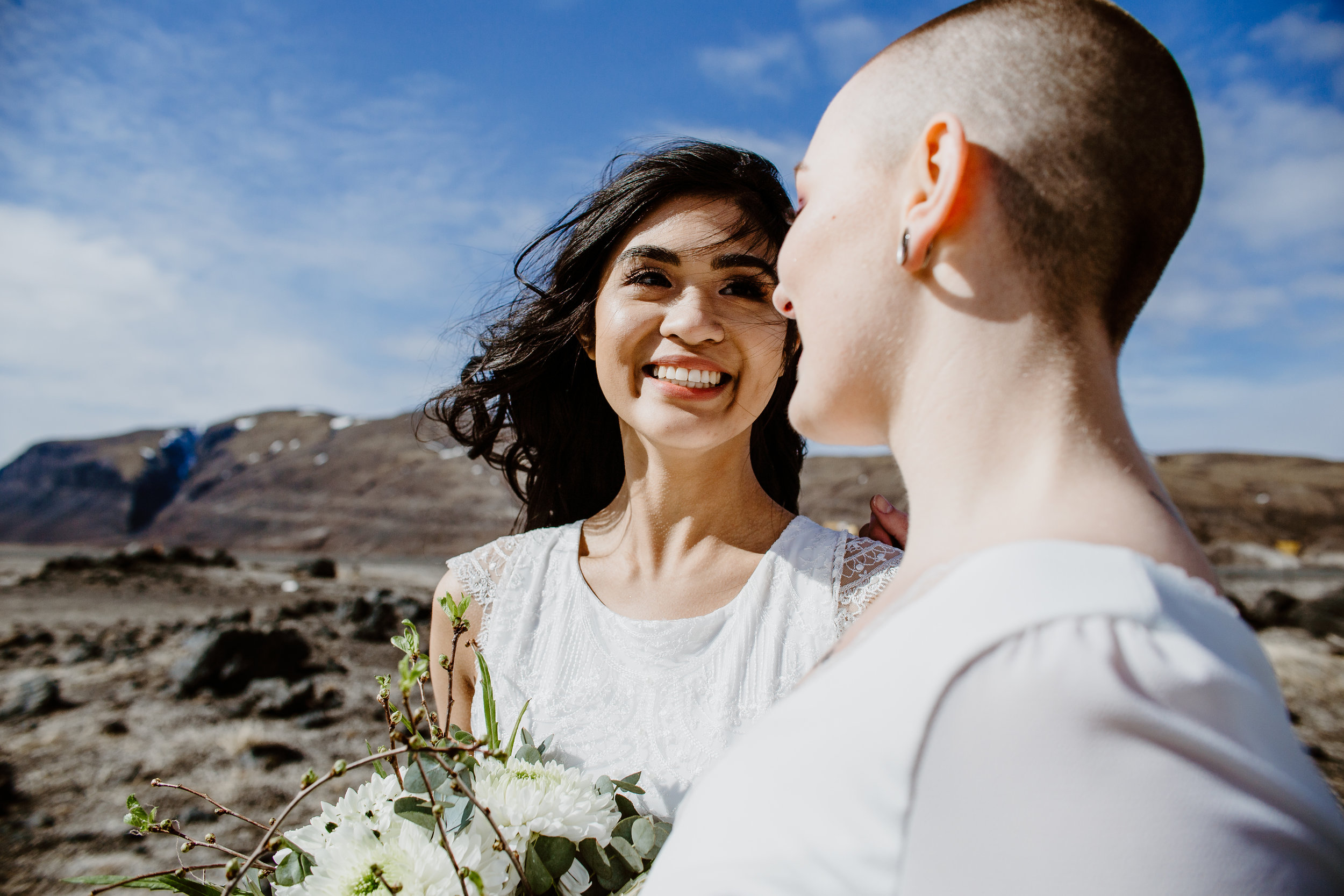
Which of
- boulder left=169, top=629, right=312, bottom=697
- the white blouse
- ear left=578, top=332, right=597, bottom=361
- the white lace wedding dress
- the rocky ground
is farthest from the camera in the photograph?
boulder left=169, top=629, right=312, bottom=697

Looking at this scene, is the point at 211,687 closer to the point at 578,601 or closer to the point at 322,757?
the point at 322,757

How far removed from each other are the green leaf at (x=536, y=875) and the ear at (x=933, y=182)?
3.76ft

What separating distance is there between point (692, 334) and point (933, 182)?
4.84ft

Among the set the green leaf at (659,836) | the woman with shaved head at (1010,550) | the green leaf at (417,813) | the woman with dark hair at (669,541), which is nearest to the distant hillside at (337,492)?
the woman with dark hair at (669,541)

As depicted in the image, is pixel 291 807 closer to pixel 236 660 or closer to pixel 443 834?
pixel 443 834

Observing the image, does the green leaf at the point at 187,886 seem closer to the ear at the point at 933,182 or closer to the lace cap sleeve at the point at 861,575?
the ear at the point at 933,182

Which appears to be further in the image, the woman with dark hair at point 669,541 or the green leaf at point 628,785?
the woman with dark hair at point 669,541

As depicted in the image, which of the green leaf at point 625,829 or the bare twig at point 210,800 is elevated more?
the bare twig at point 210,800

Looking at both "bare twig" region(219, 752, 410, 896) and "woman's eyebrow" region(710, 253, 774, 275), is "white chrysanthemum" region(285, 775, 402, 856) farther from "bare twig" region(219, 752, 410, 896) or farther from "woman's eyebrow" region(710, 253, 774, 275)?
"woman's eyebrow" region(710, 253, 774, 275)

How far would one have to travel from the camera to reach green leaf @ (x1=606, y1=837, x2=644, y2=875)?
1475 mm

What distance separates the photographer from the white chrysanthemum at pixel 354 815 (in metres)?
1.35

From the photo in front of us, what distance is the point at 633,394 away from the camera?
2619 millimetres

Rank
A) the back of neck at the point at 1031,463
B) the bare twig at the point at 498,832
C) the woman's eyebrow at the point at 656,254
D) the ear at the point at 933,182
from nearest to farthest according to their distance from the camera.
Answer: the back of neck at the point at 1031,463
the ear at the point at 933,182
the bare twig at the point at 498,832
the woman's eyebrow at the point at 656,254

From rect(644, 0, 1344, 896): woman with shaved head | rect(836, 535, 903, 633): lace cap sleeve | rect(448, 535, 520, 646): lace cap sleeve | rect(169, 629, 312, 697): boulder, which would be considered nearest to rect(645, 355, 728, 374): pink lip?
rect(836, 535, 903, 633): lace cap sleeve
